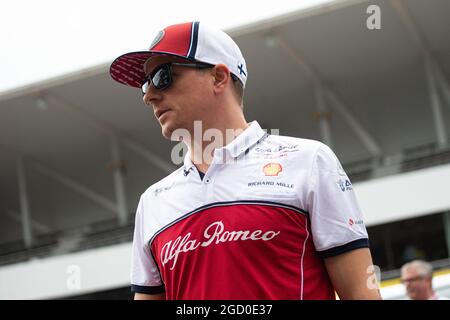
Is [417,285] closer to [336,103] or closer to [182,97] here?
[182,97]

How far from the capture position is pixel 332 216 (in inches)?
64.9

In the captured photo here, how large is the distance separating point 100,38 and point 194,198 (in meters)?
15.6

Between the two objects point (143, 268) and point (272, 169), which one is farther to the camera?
point (143, 268)

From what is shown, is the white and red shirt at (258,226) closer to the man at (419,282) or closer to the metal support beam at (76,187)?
the man at (419,282)

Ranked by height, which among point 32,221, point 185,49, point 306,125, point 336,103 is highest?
point 336,103

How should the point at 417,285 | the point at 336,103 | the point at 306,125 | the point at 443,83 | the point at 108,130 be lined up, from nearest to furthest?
the point at 417,285 < the point at 443,83 < the point at 336,103 < the point at 108,130 < the point at 306,125

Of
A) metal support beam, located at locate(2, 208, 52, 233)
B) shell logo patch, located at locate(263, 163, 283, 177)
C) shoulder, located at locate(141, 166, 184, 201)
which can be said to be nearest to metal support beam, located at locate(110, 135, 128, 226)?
metal support beam, located at locate(2, 208, 52, 233)

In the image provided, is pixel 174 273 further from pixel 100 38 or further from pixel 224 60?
pixel 100 38

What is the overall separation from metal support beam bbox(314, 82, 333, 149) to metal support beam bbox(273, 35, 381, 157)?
0.17 m

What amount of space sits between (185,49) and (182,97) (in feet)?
0.35

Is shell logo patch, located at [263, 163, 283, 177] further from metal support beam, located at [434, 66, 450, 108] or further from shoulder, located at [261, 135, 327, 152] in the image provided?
metal support beam, located at [434, 66, 450, 108]

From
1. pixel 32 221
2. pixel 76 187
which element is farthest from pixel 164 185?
pixel 32 221

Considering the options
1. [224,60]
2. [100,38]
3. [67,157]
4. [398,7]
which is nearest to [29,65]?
[100,38]
